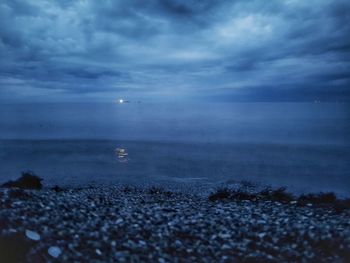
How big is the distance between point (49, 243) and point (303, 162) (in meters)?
35.3

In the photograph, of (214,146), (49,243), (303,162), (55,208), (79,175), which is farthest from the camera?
(214,146)

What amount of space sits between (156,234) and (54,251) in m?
2.59

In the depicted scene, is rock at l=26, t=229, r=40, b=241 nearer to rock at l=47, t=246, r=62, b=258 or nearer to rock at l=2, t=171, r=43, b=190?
rock at l=47, t=246, r=62, b=258

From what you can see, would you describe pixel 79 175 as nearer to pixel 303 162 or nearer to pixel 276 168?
pixel 276 168

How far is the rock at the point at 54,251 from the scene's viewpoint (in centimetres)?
602

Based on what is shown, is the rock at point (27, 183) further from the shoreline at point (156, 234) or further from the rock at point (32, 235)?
the rock at point (32, 235)

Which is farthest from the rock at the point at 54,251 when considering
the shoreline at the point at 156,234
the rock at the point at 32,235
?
the rock at the point at 32,235

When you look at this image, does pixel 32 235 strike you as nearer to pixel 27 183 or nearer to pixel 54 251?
pixel 54 251

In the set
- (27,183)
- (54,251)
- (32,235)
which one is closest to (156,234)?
(54,251)

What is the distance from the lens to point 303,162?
120 ft

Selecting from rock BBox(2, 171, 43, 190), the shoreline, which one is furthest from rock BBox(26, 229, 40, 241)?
rock BBox(2, 171, 43, 190)

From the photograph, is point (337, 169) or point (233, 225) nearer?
point (233, 225)

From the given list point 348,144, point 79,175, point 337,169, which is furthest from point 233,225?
point 348,144

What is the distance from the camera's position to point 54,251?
20.1ft
